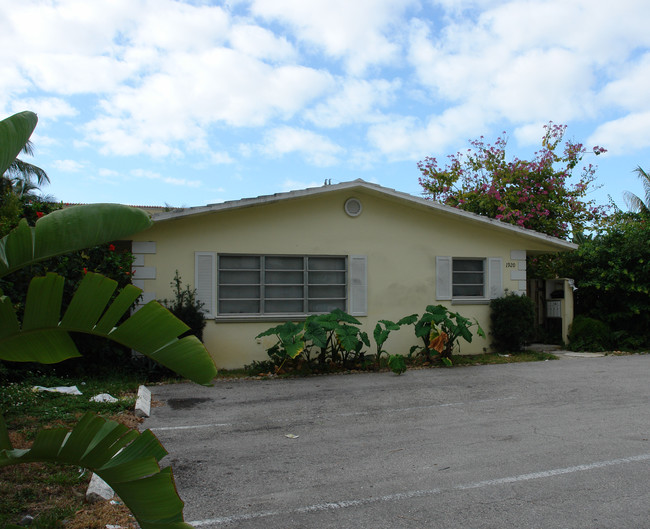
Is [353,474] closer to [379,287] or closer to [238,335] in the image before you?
[238,335]

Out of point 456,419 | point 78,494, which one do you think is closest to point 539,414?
point 456,419

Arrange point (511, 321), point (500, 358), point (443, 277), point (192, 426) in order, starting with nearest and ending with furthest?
point (192, 426) → point (500, 358) → point (511, 321) → point (443, 277)

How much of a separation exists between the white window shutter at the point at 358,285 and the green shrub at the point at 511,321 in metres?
3.31

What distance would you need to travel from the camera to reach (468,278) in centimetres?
1386

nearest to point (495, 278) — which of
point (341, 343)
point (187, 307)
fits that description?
point (341, 343)

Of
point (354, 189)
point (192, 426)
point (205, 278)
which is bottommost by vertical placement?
point (192, 426)

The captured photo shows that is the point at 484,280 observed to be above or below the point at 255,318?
above

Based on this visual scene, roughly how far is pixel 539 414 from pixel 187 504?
4.99 m

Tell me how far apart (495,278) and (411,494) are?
999cm

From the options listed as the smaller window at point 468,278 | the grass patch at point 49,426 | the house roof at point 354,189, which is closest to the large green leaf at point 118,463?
the grass patch at point 49,426

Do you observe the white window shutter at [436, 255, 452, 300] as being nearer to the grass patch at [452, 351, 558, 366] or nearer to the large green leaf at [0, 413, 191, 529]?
the grass patch at [452, 351, 558, 366]

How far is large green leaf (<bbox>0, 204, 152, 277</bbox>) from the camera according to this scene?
2729 mm

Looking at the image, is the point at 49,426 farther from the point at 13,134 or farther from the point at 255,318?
the point at 255,318

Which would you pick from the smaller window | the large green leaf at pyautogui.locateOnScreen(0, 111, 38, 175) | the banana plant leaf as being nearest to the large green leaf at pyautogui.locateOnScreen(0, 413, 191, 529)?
the banana plant leaf
